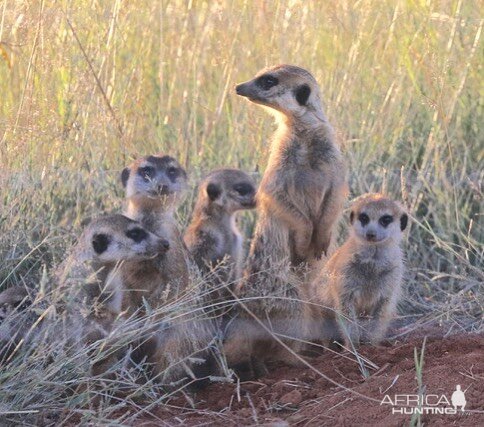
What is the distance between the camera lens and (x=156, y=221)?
5113 mm

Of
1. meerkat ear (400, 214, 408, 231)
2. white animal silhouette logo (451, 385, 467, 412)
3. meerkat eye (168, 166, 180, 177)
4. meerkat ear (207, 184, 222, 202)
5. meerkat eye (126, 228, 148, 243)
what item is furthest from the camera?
meerkat ear (207, 184, 222, 202)

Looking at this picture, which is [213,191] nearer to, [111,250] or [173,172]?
[173,172]

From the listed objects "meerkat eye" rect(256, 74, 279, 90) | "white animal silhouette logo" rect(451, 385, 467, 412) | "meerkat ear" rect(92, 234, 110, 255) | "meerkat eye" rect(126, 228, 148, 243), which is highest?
"meerkat eye" rect(256, 74, 279, 90)

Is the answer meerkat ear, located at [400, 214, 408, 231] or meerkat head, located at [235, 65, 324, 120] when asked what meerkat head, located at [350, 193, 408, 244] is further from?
meerkat head, located at [235, 65, 324, 120]

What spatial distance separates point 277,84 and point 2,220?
4.96ft

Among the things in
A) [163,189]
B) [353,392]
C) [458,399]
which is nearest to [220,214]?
[163,189]

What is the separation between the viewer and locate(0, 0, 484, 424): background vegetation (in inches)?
210

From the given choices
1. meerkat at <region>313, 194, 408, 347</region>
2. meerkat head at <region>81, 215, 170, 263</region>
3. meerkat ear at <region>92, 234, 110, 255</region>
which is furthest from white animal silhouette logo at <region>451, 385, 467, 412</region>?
meerkat ear at <region>92, 234, 110, 255</region>

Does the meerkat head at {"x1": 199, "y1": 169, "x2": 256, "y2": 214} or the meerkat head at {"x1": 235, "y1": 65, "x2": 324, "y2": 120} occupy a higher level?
the meerkat head at {"x1": 235, "y1": 65, "x2": 324, "y2": 120}

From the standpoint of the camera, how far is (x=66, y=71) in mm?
5879

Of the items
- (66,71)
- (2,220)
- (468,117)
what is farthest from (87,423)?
(468,117)

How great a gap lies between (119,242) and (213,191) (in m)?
0.93

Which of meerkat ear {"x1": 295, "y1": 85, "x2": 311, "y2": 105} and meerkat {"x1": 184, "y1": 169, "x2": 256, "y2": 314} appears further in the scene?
meerkat {"x1": 184, "y1": 169, "x2": 256, "y2": 314}

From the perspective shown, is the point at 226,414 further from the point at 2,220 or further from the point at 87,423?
the point at 2,220
